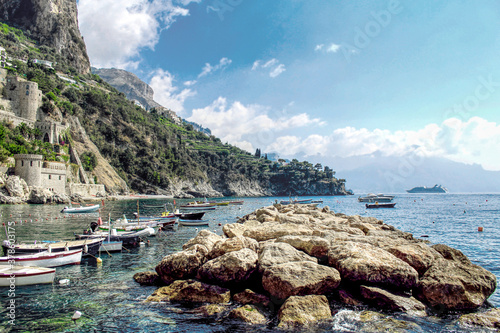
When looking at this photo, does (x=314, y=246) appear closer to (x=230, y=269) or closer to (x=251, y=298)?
(x=251, y=298)

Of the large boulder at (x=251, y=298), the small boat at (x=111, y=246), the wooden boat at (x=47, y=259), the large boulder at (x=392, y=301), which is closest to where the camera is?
the large boulder at (x=392, y=301)

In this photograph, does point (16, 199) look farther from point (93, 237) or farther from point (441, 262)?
point (441, 262)

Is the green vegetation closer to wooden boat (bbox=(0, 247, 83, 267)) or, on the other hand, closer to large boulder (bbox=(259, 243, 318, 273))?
wooden boat (bbox=(0, 247, 83, 267))

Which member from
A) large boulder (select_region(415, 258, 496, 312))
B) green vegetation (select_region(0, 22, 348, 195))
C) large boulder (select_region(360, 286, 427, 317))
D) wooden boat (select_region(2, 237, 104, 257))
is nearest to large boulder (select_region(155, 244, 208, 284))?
large boulder (select_region(360, 286, 427, 317))

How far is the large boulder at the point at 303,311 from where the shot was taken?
932cm

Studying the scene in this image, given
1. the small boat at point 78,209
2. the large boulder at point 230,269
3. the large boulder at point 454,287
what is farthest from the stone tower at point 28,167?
the large boulder at point 454,287

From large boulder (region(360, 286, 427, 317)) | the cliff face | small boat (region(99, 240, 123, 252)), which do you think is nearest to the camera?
large boulder (region(360, 286, 427, 317))

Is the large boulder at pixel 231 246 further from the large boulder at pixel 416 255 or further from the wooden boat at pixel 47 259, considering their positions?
the wooden boat at pixel 47 259

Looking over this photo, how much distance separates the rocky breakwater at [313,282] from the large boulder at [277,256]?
4 cm

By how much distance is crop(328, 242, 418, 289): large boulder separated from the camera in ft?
35.7

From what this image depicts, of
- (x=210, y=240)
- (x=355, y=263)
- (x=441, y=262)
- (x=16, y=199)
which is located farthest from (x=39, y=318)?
(x=16, y=199)

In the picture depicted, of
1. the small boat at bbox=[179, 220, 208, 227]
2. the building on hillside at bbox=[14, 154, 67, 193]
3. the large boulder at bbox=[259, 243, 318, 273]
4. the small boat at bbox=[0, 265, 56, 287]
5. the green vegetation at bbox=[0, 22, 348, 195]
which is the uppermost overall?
the green vegetation at bbox=[0, 22, 348, 195]

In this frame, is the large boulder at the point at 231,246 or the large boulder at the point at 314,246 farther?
the large boulder at the point at 314,246

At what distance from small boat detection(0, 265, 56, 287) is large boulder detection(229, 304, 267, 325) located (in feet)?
33.3
